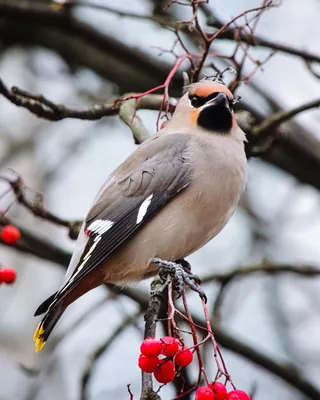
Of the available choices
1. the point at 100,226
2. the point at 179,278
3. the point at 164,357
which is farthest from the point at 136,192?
the point at 164,357

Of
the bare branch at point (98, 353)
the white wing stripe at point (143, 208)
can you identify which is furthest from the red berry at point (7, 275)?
the bare branch at point (98, 353)

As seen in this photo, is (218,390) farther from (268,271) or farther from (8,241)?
(268,271)

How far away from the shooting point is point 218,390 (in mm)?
2908

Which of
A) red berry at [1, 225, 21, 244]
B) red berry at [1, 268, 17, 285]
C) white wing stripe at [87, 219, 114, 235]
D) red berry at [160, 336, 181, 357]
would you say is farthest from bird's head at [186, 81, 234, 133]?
red berry at [160, 336, 181, 357]

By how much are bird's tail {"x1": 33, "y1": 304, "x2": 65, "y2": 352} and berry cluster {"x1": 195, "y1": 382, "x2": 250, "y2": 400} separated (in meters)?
1.06

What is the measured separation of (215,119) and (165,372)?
1.58 m

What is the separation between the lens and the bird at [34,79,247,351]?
153 inches

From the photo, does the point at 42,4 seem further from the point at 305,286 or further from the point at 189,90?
the point at 305,286

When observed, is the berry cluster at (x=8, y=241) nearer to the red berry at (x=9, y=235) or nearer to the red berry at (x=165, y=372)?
the red berry at (x=9, y=235)

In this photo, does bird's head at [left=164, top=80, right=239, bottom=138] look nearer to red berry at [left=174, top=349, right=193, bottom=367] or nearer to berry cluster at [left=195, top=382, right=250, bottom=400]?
red berry at [left=174, top=349, right=193, bottom=367]

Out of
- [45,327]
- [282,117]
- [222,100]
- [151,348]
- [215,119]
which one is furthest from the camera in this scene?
[282,117]

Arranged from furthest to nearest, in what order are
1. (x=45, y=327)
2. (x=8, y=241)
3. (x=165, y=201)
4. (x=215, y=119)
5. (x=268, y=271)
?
1. (x=268, y=271)
2. (x=8, y=241)
3. (x=215, y=119)
4. (x=165, y=201)
5. (x=45, y=327)

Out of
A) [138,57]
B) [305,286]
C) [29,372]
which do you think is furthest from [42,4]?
[305,286]

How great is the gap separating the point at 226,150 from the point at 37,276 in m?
5.06
